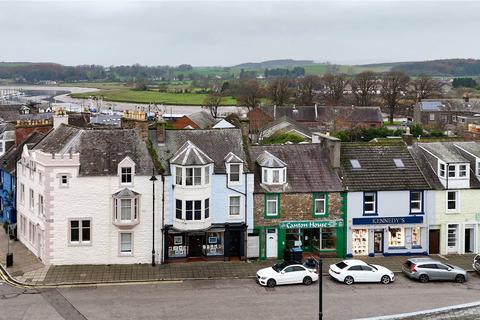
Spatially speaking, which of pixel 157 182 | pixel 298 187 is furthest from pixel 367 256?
pixel 157 182

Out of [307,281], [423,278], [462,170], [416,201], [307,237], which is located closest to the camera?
[307,281]

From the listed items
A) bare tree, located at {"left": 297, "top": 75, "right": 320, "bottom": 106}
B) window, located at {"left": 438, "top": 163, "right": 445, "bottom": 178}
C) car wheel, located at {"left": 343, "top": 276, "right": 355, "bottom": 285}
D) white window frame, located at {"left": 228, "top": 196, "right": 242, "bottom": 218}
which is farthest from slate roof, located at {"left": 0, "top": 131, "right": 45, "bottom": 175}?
bare tree, located at {"left": 297, "top": 75, "right": 320, "bottom": 106}

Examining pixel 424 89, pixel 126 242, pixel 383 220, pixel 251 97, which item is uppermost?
pixel 424 89

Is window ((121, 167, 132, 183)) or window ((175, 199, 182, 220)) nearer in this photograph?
window ((121, 167, 132, 183))

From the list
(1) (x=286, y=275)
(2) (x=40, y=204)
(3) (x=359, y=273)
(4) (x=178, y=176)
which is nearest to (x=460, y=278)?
(3) (x=359, y=273)

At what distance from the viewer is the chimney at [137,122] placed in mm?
40594

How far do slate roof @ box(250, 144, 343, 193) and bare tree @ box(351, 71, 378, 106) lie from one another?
11249cm

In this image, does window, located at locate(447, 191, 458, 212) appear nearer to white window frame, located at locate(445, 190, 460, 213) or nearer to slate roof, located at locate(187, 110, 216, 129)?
white window frame, located at locate(445, 190, 460, 213)

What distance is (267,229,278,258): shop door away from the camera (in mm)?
40375

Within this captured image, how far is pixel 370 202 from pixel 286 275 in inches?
384

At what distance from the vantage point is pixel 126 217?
3862 centimetres

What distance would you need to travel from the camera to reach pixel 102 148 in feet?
130

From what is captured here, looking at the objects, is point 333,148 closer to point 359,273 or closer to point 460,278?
point 359,273

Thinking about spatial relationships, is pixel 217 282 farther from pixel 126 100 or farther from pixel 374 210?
pixel 126 100
